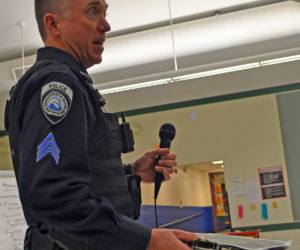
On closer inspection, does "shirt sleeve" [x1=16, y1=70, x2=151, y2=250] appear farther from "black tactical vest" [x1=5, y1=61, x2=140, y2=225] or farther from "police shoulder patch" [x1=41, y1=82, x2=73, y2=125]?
"black tactical vest" [x1=5, y1=61, x2=140, y2=225]

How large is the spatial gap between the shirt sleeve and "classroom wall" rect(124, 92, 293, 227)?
5.44 meters

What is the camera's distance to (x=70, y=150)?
0.89 metres

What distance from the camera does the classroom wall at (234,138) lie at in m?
6.11

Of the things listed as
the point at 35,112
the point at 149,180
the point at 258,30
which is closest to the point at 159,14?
the point at 258,30

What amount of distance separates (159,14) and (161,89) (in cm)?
147

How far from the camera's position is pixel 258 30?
5656 mm

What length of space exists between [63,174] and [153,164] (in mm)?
603

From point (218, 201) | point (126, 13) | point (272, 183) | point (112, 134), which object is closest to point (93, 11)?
point (112, 134)

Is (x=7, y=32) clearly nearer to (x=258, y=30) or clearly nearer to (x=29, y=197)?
(x=258, y=30)

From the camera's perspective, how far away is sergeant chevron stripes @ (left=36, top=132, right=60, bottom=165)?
Answer: 2.86 feet

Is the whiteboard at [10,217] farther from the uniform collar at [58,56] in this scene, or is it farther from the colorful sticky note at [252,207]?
the colorful sticky note at [252,207]

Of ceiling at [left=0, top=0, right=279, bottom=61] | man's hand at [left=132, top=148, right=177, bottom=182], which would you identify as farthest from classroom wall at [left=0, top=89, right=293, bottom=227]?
man's hand at [left=132, top=148, right=177, bottom=182]

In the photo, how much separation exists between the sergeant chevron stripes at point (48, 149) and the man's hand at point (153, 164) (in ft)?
1.86

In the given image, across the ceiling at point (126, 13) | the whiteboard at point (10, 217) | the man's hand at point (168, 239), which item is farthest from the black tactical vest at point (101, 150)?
the ceiling at point (126, 13)
